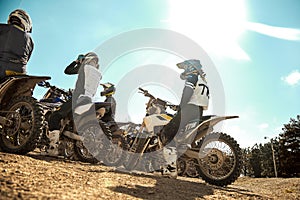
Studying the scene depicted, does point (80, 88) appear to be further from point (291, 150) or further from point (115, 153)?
point (291, 150)

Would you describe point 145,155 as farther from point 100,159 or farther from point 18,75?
point 18,75

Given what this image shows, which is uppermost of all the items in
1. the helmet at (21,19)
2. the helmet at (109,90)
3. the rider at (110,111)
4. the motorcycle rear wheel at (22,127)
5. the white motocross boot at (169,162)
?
the helmet at (21,19)

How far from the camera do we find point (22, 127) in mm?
4012

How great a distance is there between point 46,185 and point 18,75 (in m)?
2.84

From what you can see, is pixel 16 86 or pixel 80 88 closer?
pixel 16 86

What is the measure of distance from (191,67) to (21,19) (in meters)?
3.80

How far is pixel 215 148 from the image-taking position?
5.01 meters

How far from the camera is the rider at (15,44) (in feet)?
14.5

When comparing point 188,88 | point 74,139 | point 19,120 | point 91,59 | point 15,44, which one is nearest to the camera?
point 19,120

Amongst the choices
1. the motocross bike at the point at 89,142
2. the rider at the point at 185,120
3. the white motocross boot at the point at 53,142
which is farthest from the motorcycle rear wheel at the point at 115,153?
the rider at the point at 185,120

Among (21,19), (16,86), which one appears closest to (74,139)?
(16,86)

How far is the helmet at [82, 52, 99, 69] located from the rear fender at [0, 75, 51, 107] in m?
1.77

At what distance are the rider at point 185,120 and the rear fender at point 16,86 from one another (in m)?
2.73

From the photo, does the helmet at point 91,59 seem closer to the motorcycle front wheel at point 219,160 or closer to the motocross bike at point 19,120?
the motocross bike at point 19,120
